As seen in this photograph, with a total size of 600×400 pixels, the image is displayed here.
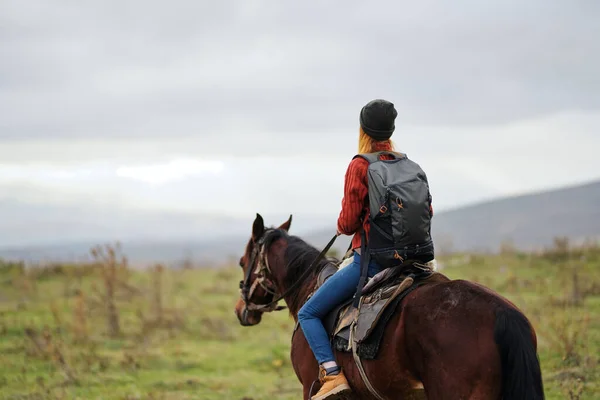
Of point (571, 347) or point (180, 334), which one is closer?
point (571, 347)

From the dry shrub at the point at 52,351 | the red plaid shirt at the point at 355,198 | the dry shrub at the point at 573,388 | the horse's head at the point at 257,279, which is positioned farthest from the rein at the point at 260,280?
the dry shrub at the point at 52,351

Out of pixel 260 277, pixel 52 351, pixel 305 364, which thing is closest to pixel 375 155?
pixel 305 364

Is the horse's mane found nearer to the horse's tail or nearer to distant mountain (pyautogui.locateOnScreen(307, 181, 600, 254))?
the horse's tail

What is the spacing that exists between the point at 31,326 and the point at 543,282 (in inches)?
484

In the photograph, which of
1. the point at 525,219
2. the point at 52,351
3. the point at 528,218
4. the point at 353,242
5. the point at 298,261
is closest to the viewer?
the point at 353,242

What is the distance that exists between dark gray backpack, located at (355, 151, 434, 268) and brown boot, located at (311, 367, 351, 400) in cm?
98

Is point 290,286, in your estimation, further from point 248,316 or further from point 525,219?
point 525,219

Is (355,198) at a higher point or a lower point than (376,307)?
higher

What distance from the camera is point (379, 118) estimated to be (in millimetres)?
5484

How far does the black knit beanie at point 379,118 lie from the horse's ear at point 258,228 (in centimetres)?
202

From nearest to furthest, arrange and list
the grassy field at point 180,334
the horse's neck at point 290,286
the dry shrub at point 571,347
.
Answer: the horse's neck at point 290,286 → the dry shrub at point 571,347 → the grassy field at point 180,334

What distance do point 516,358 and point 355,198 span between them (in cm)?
176

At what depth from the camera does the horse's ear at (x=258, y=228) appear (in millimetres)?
7222

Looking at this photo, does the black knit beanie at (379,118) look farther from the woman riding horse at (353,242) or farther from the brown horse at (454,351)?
the brown horse at (454,351)
